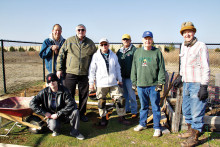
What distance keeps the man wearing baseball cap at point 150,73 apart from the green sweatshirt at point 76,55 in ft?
3.66

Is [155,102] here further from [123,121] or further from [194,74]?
[123,121]

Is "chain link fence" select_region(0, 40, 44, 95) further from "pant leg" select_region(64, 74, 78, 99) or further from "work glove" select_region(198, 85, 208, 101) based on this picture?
"work glove" select_region(198, 85, 208, 101)

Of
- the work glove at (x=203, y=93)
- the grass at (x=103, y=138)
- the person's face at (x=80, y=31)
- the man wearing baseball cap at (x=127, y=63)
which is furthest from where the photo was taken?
the man wearing baseball cap at (x=127, y=63)

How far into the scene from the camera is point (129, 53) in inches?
158

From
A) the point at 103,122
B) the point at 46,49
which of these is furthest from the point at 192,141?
the point at 46,49

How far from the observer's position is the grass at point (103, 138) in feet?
10.0

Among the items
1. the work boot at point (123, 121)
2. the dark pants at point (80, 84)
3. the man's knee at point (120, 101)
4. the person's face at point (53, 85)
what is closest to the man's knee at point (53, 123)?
the person's face at point (53, 85)

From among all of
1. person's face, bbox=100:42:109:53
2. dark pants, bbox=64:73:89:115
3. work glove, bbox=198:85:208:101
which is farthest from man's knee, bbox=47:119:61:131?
work glove, bbox=198:85:208:101

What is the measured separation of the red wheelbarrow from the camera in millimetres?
3061

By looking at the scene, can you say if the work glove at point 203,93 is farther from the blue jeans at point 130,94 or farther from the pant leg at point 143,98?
the blue jeans at point 130,94

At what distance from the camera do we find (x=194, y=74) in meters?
2.89

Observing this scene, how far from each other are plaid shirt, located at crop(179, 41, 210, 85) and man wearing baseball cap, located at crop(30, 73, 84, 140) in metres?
2.18

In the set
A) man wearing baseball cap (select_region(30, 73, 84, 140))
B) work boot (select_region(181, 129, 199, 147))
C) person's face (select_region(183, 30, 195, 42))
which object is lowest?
work boot (select_region(181, 129, 199, 147))

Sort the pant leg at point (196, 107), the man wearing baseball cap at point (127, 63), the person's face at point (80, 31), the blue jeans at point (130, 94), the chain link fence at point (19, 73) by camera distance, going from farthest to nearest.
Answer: the chain link fence at point (19, 73) → the blue jeans at point (130, 94) → the man wearing baseball cap at point (127, 63) → the person's face at point (80, 31) → the pant leg at point (196, 107)
